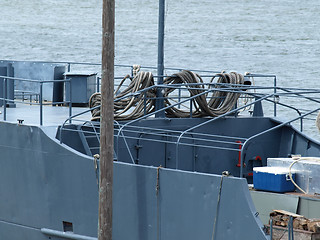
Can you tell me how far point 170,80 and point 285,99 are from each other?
2683 cm

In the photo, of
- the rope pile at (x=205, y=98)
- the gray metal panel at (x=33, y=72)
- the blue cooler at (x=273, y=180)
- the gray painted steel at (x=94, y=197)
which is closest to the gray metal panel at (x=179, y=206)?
the gray painted steel at (x=94, y=197)

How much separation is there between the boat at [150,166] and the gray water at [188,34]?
29433mm

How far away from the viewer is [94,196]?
Answer: 498 inches

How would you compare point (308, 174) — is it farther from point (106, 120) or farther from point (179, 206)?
point (106, 120)

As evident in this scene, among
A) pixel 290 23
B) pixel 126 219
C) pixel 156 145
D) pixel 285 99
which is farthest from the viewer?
pixel 290 23

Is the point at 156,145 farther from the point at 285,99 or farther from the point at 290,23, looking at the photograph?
the point at 290,23

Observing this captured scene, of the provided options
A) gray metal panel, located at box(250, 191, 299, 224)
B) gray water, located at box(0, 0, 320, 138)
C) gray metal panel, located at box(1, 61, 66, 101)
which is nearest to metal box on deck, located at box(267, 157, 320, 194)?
gray metal panel, located at box(250, 191, 299, 224)

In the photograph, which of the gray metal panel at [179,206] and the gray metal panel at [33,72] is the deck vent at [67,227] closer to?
the gray metal panel at [179,206]

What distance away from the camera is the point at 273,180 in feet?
38.6

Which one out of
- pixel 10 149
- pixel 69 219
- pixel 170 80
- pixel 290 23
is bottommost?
pixel 69 219

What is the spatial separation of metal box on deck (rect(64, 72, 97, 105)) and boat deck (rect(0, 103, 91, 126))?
237 mm

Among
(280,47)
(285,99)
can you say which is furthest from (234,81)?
(280,47)

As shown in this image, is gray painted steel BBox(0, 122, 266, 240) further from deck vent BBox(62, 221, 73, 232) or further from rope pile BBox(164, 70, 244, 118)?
rope pile BBox(164, 70, 244, 118)

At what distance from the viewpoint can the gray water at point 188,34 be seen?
50531 millimetres
